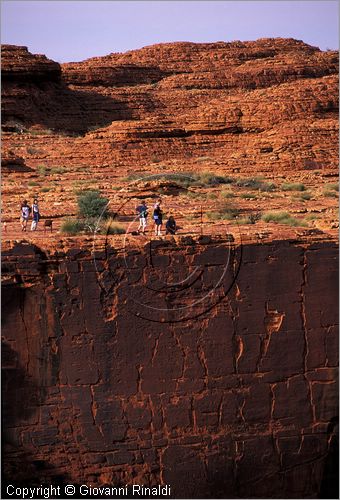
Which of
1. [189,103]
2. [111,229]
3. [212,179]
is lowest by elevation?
[111,229]

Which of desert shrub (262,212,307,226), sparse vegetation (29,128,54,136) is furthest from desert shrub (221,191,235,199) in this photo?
sparse vegetation (29,128,54,136)

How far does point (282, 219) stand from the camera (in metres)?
15.1

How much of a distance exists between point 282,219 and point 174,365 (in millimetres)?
3794

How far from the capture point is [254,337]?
40.8 ft

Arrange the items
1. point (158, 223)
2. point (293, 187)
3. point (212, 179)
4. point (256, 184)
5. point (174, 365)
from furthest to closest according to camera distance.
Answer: point (212, 179)
point (256, 184)
point (293, 187)
point (158, 223)
point (174, 365)

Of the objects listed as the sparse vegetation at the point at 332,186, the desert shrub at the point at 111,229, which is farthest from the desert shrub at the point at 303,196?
the desert shrub at the point at 111,229

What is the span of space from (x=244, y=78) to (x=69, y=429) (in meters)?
30.8

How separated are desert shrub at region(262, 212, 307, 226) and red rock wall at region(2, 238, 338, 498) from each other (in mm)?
2133

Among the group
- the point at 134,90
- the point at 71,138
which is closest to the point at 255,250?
the point at 71,138

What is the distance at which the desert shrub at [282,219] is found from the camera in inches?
579

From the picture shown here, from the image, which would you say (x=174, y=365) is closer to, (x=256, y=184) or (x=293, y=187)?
(x=293, y=187)

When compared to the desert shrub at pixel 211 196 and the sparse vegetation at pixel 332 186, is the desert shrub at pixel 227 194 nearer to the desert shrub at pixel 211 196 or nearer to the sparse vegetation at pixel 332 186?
the desert shrub at pixel 211 196


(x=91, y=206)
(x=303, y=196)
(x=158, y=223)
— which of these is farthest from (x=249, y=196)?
(x=158, y=223)

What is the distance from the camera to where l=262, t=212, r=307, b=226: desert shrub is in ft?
48.3
